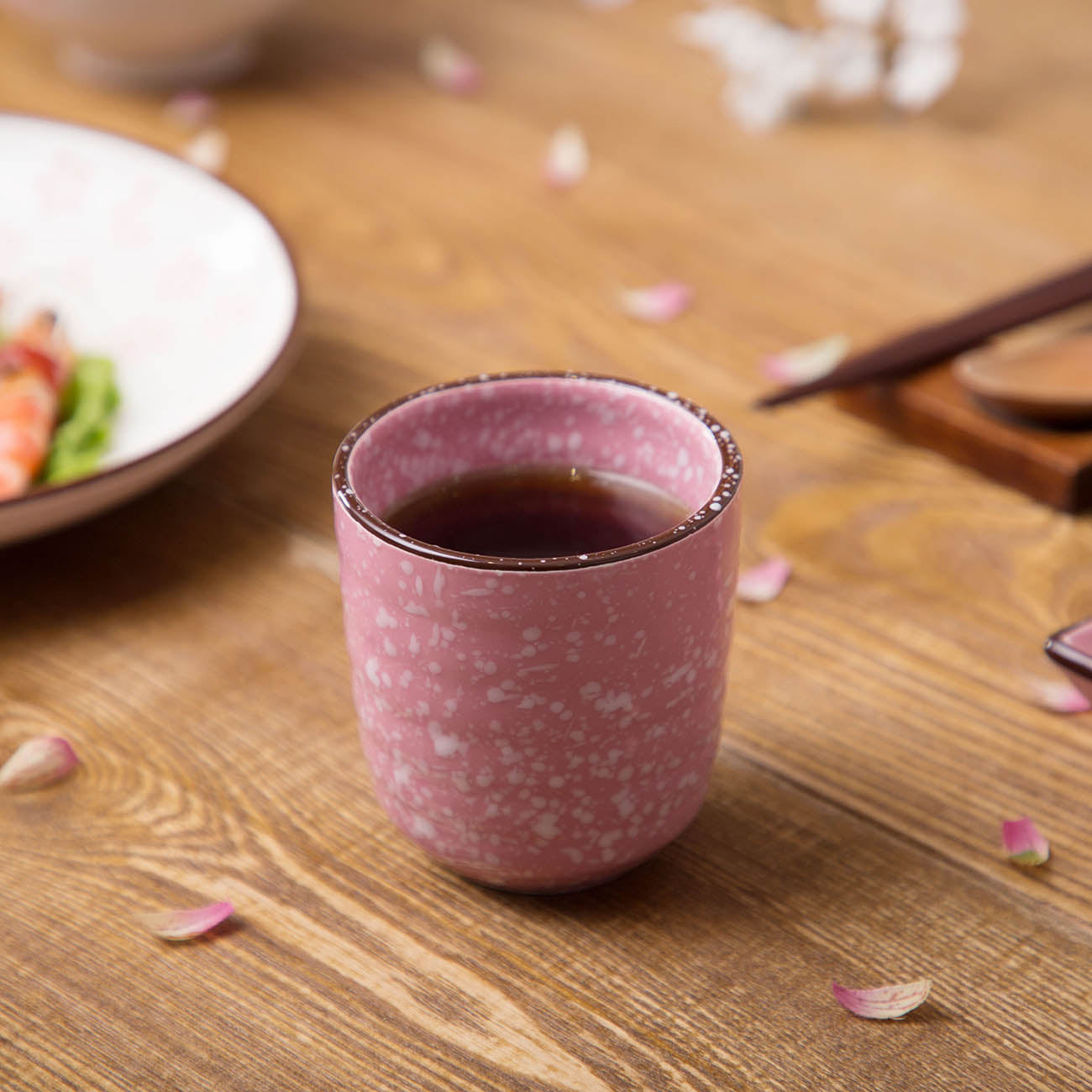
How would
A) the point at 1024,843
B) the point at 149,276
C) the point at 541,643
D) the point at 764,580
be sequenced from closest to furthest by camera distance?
1. the point at 541,643
2. the point at 1024,843
3. the point at 764,580
4. the point at 149,276

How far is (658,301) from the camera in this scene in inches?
42.4

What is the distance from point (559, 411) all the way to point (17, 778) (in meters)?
0.31

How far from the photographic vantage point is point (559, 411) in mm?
603

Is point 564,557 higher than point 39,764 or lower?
higher

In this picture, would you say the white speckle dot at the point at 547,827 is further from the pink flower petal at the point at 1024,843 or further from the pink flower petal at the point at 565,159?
the pink flower petal at the point at 565,159

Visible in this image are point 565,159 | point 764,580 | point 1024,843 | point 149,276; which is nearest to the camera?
point 1024,843

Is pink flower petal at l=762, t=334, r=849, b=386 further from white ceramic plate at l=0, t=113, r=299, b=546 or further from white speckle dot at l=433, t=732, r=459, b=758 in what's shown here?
white speckle dot at l=433, t=732, r=459, b=758

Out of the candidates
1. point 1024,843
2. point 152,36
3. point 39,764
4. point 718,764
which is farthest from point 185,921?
point 152,36

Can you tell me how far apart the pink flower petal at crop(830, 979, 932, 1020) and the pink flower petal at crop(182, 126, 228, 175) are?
1.01 m

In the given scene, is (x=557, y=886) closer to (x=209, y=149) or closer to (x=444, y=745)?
(x=444, y=745)

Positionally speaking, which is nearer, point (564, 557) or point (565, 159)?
point (564, 557)

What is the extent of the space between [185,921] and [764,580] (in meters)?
0.37

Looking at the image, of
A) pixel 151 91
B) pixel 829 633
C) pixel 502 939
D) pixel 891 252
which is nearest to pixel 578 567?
pixel 502 939

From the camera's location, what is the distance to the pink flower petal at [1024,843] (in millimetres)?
608
